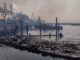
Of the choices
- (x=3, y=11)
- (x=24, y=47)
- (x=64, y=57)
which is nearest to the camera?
(x=64, y=57)

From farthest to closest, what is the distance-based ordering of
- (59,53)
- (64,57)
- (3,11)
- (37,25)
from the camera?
(37,25) → (3,11) → (59,53) → (64,57)

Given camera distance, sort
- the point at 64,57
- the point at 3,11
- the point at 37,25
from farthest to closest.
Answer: the point at 37,25
the point at 3,11
the point at 64,57

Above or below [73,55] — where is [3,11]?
above

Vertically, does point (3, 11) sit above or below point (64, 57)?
above

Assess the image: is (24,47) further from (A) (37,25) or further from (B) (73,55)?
(A) (37,25)

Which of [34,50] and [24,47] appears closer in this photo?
[34,50]

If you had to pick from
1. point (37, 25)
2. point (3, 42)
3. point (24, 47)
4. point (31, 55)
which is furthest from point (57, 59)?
point (37, 25)

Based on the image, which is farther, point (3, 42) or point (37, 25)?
point (37, 25)

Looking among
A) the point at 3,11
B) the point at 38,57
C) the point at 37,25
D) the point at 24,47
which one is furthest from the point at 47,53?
the point at 37,25

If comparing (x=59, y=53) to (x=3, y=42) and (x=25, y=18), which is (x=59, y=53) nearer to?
(x=3, y=42)
